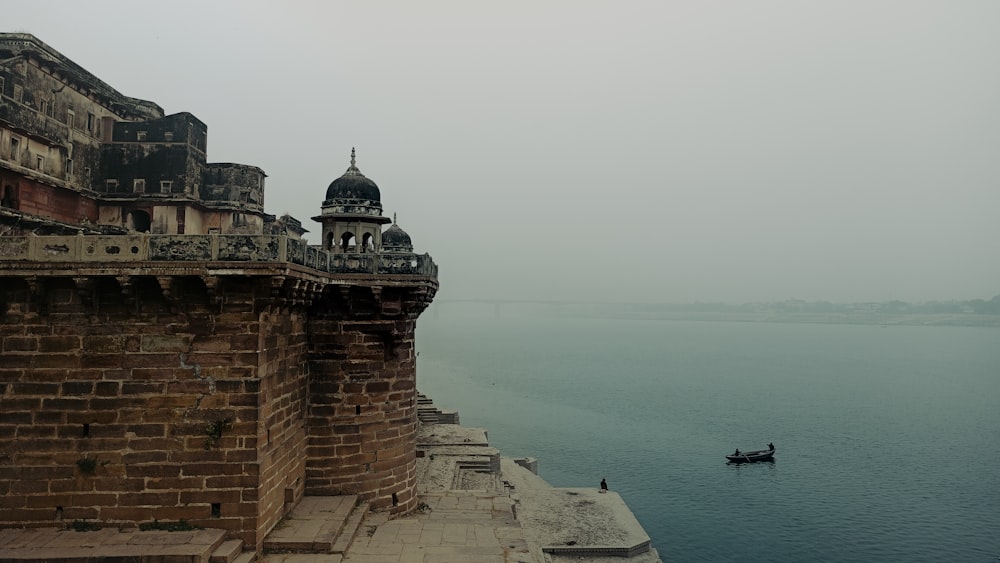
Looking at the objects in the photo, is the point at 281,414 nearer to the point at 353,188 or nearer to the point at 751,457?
the point at 353,188

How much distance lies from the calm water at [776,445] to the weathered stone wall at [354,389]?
2166 centimetres

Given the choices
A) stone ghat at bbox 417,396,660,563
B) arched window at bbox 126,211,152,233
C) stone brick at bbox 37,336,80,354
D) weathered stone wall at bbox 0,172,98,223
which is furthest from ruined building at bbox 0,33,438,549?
arched window at bbox 126,211,152,233

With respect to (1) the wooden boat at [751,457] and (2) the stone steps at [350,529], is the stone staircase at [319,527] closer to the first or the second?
(2) the stone steps at [350,529]

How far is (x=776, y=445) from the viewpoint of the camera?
183 feet

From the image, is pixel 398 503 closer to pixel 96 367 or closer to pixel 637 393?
pixel 96 367

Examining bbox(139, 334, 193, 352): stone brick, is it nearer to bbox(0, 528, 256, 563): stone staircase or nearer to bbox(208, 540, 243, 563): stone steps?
bbox(0, 528, 256, 563): stone staircase

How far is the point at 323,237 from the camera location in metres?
15.6

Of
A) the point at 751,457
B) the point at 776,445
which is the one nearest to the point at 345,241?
the point at 751,457

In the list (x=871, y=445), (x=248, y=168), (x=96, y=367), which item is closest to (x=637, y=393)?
(x=871, y=445)

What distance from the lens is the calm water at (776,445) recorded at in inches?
1362

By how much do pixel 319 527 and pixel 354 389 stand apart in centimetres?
308

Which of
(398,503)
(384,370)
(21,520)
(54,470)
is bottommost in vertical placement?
(398,503)

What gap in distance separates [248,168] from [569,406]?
2061 inches

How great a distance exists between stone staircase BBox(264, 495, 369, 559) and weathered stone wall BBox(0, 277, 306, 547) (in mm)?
695
